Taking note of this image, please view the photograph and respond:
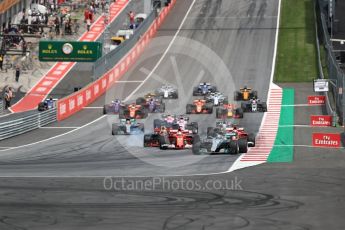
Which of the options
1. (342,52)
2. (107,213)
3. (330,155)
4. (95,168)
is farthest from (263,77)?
(107,213)

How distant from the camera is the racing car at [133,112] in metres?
41.2

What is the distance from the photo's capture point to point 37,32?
2410 inches

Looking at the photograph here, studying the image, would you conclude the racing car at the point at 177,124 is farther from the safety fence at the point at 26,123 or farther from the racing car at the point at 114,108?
the safety fence at the point at 26,123

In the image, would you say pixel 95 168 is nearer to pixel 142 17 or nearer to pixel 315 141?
pixel 315 141

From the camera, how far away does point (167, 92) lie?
152 ft

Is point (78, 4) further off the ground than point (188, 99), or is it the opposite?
point (78, 4)

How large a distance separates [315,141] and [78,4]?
42.6 metres

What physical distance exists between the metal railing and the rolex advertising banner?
0.73 m

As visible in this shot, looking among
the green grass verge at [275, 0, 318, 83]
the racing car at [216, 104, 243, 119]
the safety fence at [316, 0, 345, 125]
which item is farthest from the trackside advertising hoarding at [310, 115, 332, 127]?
the green grass verge at [275, 0, 318, 83]

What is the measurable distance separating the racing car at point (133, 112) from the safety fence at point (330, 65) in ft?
30.7

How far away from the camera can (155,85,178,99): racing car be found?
46344 mm

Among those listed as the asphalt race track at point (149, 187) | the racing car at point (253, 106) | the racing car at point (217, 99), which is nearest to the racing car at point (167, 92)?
the asphalt race track at point (149, 187)

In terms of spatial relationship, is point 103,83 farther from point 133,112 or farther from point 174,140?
point 174,140

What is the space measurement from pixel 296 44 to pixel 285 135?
81.0 feet
